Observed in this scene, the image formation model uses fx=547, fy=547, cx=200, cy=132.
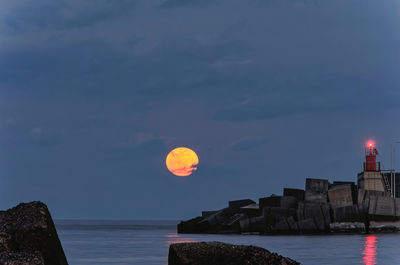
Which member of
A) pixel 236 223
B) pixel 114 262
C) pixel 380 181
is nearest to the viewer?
pixel 114 262

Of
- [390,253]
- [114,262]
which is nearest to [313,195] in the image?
[390,253]

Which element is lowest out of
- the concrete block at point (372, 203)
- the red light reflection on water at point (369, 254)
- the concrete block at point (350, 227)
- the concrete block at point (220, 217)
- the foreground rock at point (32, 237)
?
the red light reflection on water at point (369, 254)

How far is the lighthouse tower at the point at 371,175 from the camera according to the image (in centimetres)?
4925

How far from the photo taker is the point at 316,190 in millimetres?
44812

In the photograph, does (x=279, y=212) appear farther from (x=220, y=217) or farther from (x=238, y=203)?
(x=238, y=203)

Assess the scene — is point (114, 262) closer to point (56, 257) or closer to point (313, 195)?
point (56, 257)

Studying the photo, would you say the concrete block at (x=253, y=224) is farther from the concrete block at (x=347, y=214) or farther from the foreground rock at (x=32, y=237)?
the foreground rock at (x=32, y=237)

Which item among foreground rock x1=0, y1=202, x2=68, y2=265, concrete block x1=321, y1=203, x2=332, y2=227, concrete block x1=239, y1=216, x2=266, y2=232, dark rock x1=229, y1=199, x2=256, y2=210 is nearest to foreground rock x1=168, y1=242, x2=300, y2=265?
foreground rock x1=0, y1=202, x2=68, y2=265

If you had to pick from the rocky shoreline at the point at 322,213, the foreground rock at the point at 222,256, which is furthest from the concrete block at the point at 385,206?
the foreground rock at the point at 222,256

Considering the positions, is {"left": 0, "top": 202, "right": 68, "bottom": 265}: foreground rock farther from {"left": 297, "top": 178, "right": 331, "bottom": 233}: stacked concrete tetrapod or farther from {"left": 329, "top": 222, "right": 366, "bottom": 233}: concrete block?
{"left": 329, "top": 222, "right": 366, "bottom": 233}: concrete block

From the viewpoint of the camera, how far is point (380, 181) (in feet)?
163

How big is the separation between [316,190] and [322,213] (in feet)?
14.1

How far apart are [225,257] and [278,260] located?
2.88ft

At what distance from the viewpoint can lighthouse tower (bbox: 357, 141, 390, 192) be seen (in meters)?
49.2
